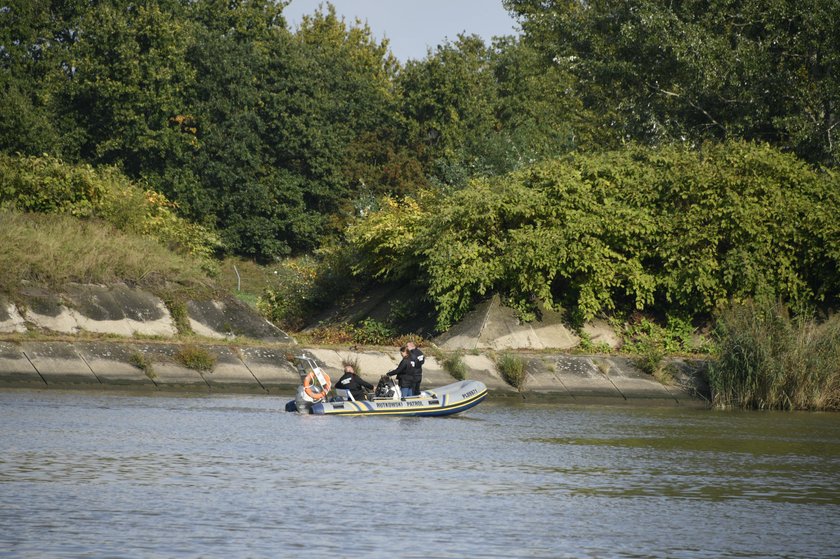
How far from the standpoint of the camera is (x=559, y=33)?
53406 mm

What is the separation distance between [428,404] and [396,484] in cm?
1079

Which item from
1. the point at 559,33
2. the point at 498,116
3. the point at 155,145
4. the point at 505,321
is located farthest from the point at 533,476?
the point at 498,116

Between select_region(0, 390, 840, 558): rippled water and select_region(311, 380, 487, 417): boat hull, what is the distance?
0.27 m

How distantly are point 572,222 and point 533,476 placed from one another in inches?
740

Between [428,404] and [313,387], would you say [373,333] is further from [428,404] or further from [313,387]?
[313,387]

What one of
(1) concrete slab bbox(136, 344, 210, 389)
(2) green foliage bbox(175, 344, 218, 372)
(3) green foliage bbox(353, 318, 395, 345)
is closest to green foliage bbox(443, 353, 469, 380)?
(3) green foliage bbox(353, 318, 395, 345)

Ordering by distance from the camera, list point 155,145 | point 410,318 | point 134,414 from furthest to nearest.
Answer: point 155,145, point 410,318, point 134,414

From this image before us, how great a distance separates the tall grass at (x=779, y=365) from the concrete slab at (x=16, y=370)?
16.6 metres

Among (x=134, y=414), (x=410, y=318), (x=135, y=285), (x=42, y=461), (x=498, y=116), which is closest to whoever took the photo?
(x=42, y=461)

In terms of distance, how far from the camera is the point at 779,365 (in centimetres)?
3138

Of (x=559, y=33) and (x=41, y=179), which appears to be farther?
(x=559, y=33)

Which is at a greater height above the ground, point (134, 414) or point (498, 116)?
point (498, 116)

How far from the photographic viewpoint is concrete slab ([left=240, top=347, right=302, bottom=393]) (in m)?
32.6

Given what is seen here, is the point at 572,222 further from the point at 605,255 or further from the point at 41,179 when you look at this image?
the point at 41,179
